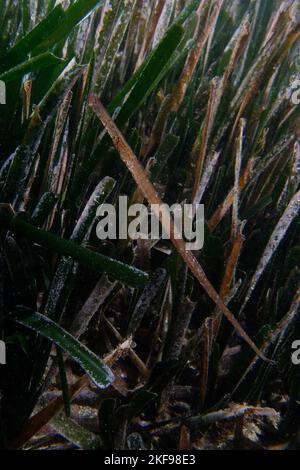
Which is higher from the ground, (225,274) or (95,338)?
(225,274)

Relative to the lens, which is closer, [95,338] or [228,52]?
[95,338]

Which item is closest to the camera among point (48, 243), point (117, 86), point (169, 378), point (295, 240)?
point (48, 243)

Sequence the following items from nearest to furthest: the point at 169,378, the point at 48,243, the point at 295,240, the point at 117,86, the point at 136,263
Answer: the point at 48,243, the point at 169,378, the point at 136,263, the point at 295,240, the point at 117,86

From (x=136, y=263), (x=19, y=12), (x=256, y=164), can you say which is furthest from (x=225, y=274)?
(x=19, y=12)
